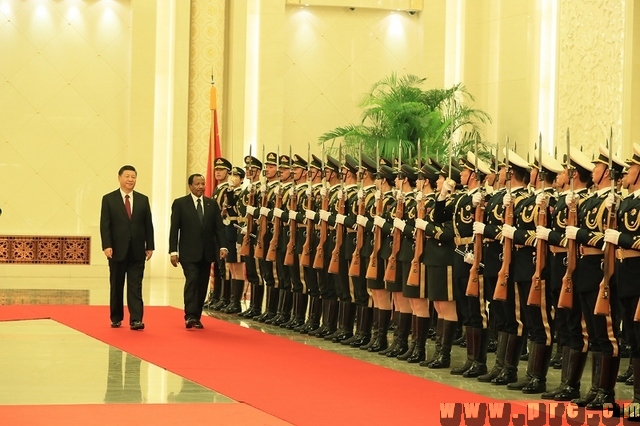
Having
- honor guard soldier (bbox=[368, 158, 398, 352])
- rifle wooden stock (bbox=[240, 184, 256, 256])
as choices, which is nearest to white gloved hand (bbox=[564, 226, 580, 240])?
honor guard soldier (bbox=[368, 158, 398, 352])

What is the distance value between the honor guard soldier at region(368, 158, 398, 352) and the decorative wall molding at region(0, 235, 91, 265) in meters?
9.18

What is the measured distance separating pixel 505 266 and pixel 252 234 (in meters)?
4.91

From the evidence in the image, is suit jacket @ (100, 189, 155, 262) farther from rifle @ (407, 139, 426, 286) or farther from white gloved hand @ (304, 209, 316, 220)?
rifle @ (407, 139, 426, 286)

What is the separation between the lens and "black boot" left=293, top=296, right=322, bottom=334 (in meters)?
11.6

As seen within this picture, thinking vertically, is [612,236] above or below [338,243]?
above

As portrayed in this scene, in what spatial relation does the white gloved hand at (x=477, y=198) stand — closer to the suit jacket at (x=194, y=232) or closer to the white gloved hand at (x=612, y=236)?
the white gloved hand at (x=612, y=236)

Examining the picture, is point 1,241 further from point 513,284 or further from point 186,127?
point 513,284

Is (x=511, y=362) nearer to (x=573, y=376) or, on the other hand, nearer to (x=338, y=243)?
(x=573, y=376)

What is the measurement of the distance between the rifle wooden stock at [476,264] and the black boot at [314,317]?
3140 mm

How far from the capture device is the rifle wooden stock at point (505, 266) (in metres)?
8.26

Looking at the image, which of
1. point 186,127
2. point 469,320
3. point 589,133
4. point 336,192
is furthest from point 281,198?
point 186,127

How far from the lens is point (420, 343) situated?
964 centimetres

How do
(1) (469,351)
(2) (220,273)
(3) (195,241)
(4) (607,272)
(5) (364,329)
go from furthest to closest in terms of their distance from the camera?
(2) (220,273) → (3) (195,241) → (5) (364,329) → (1) (469,351) → (4) (607,272)

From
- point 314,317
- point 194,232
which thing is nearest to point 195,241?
point 194,232
